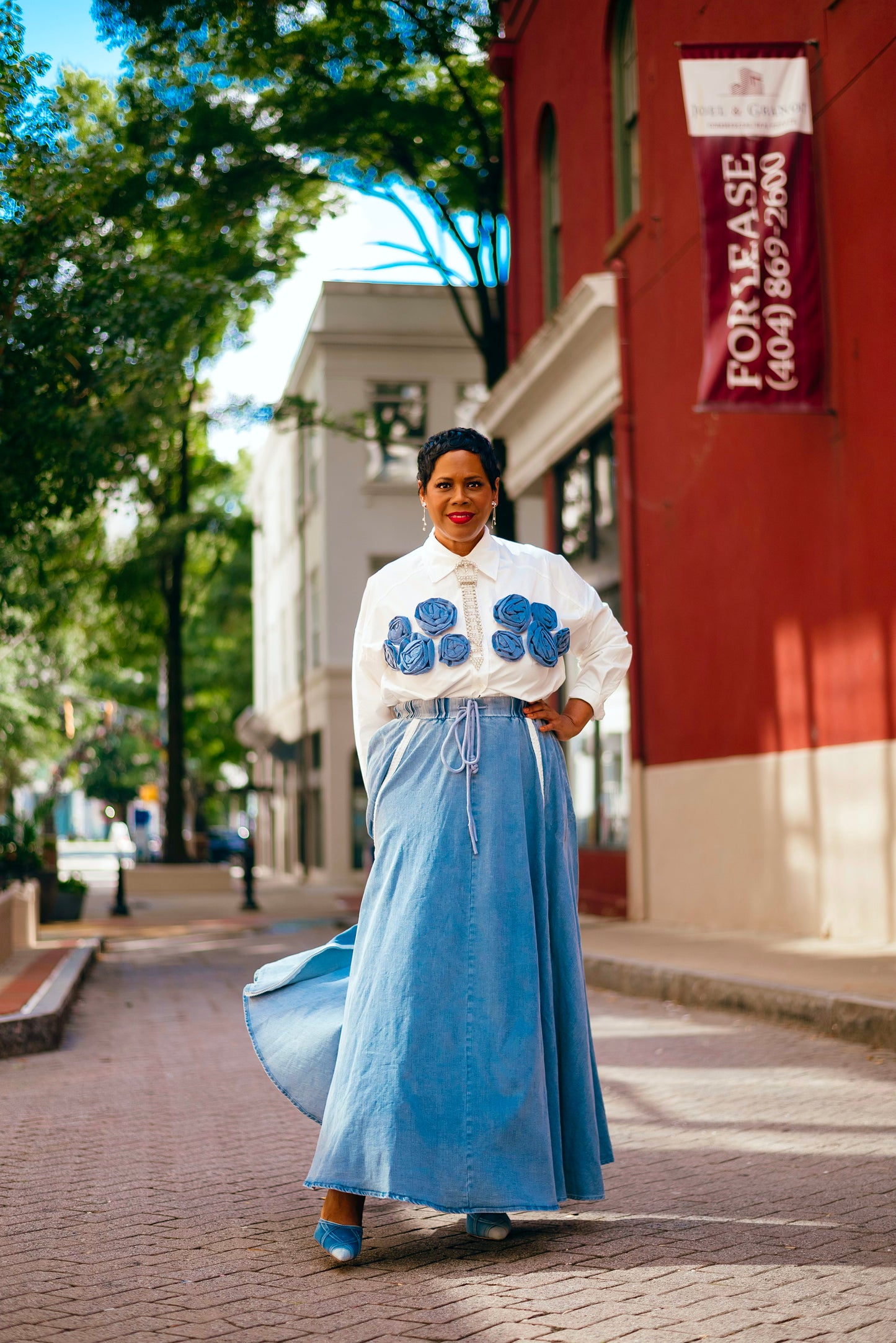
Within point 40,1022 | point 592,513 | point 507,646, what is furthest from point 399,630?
point 592,513

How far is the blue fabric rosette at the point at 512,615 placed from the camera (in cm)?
381

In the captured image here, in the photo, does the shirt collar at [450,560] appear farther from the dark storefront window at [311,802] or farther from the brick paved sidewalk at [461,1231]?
the dark storefront window at [311,802]

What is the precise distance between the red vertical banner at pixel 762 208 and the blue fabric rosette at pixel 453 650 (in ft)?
23.4

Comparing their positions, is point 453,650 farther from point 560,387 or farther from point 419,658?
point 560,387

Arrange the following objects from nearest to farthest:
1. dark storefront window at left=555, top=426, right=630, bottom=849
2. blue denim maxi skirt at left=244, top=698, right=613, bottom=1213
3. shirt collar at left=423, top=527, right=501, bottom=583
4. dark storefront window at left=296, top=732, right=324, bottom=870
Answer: blue denim maxi skirt at left=244, top=698, right=613, bottom=1213 → shirt collar at left=423, top=527, right=501, bottom=583 → dark storefront window at left=555, top=426, right=630, bottom=849 → dark storefront window at left=296, top=732, right=324, bottom=870

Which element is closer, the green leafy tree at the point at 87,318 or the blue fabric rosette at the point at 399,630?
the blue fabric rosette at the point at 399,630

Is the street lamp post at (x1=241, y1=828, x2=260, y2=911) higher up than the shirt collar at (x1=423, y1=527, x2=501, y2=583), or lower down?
lower down

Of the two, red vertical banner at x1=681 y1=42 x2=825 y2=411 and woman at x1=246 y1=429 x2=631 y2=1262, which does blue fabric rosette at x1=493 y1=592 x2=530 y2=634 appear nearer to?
woman at x1=246 y1=429 x2=631 y2=1262

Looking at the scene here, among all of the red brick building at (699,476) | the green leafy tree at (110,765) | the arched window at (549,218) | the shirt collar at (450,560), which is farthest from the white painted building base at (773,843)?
the green leafy tree at (110,765)

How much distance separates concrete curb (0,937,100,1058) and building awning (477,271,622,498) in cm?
849

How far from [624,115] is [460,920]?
13.6m

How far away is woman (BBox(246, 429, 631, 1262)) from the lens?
353cm

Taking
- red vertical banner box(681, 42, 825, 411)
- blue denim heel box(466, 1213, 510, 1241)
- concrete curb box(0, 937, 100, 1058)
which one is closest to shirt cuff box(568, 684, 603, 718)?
blue denim heel box(466, 1213, 510, 1241)

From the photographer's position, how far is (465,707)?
12.4 ft
